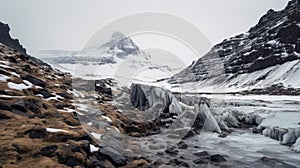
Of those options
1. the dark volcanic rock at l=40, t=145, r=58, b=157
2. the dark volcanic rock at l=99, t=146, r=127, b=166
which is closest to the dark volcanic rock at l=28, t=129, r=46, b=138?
the dark volcanic rock at l=40, t=145, r=58, b=157

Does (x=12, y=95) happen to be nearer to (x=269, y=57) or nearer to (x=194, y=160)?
(x=194, y=160)

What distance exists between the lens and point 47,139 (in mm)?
22359

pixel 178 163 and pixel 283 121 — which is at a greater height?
pixel 283 121

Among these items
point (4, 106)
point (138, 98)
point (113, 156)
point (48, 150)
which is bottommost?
point (113, 156)

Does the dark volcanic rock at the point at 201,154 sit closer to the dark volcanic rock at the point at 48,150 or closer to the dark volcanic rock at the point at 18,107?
the dark volcanic rock at the point at 48,150

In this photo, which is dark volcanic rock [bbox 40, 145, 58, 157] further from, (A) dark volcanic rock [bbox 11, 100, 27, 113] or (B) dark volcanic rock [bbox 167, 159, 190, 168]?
(A) dark volcanic rock [bbox 11, 100, 27, 113]

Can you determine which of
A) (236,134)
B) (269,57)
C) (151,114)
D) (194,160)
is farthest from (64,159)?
(269,57)

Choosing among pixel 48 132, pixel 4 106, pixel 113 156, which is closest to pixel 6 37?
pixel 4 106

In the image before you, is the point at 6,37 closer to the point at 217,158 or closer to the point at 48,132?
the point at 48,132

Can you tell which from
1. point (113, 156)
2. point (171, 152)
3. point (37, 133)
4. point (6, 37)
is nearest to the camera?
point (113, 156)

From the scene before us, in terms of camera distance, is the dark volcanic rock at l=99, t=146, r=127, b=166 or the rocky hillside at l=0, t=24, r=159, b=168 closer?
the rocky hillside at l=0, t=24, r=159, b=168

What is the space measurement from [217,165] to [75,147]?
1247 centimetres

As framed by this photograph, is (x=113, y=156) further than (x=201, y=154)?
No

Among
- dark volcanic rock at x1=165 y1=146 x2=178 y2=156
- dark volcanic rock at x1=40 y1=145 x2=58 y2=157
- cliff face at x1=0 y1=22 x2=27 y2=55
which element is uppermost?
cliff face at x1=0 y1=22 x2=27 y2=55
